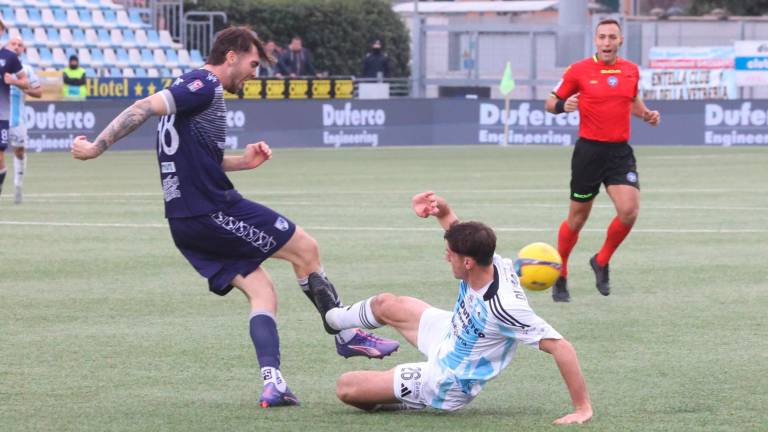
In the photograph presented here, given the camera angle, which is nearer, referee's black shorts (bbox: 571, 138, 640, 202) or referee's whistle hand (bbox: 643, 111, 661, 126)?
referee's black shorts (bbox: 571, 138, 640, 202)

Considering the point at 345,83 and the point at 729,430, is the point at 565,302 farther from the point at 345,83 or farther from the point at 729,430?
the point at 345,83

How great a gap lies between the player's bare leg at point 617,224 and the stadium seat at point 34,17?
1125 inches

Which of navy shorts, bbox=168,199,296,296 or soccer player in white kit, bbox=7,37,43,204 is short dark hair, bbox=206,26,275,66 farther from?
soccer player in white kit, bbox=7,37,43,204

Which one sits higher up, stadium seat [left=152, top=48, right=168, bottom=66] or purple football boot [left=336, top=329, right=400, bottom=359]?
stadium seat [left=152, top=48, right=168, bottom=66]

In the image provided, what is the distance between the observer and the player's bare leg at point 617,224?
12.0m

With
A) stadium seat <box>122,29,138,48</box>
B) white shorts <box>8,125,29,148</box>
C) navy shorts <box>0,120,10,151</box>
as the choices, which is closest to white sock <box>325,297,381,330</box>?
navy shorts <box>0,120,10,151</box>

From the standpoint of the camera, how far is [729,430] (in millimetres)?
6977

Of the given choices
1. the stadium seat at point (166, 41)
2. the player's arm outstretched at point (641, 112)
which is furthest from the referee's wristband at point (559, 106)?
the stadium seat at point (166, 41)

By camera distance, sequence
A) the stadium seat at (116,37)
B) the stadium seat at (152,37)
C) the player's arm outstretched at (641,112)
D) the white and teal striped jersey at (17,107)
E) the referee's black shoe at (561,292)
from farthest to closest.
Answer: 1. the stadium seat at (152,37)
2. the stadium seat at (116,37)
3. the white and teal striped jersey at (17,107)
4. the player's arm outstretched at (641,112)
5. the referee's black shoe at (561,292)

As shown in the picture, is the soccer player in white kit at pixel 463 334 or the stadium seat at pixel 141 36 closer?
the soccer player in white kit at pixel 463 334

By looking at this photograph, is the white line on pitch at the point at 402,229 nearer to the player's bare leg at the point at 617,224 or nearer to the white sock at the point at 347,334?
the player's bare leg at the point at 617,224

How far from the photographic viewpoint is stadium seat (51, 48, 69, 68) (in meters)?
37.0

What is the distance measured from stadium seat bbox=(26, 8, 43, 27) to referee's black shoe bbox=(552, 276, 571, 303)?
94.7 ft

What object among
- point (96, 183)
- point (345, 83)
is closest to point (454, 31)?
point (345, 83)
